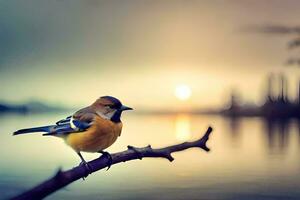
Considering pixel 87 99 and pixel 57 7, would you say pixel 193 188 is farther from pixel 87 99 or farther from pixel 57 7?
pixel 57 7

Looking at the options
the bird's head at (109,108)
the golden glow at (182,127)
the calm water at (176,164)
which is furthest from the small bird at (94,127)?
the golden glow at (182,127)

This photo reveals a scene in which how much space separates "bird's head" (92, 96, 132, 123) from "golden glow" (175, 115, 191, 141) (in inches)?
13.6

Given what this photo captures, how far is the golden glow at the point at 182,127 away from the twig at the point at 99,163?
0.71 ft

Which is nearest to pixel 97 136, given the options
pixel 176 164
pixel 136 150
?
pixel 136 150

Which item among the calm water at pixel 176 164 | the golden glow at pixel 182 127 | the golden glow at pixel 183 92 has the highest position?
the golden glow at pixel 183 92

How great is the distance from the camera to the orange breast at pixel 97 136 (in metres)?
2.05

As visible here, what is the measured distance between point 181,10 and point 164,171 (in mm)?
659

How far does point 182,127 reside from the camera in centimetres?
237

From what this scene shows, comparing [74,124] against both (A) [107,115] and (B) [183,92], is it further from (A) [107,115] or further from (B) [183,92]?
(B) [183,92]

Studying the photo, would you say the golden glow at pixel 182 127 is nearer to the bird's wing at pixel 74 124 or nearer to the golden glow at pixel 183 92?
the golden glow at pixel 183 92

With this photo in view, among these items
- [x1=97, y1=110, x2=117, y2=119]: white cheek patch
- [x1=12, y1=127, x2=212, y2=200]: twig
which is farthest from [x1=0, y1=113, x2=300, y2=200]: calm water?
[x1=97, y1=110, x2=117, y2=119]: white cheek patch

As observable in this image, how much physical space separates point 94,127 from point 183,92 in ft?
1.69

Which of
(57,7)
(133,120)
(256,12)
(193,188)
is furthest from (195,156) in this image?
(57,7)

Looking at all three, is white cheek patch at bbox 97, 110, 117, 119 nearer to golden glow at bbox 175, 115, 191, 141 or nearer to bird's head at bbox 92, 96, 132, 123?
bird's head at bbox 92, 96, 132, 123
